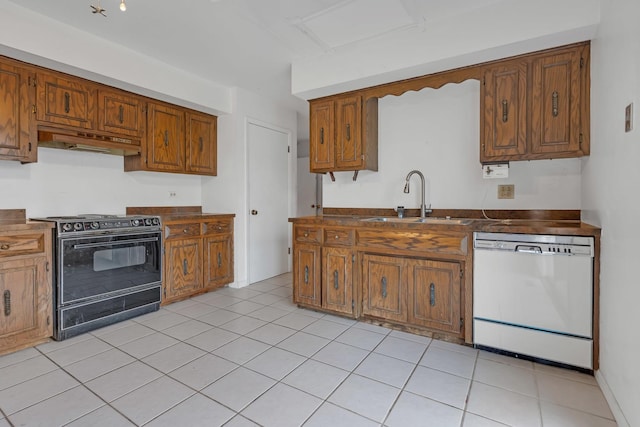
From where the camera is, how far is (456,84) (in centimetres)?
282

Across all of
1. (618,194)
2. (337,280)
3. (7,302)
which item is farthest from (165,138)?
(618,194)

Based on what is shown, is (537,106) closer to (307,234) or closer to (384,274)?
(384,274)

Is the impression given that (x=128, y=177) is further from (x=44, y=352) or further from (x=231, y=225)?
(x=44, y=352)

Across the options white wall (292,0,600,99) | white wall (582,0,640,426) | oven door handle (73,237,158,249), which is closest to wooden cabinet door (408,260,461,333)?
white wall (582,0,640,426)

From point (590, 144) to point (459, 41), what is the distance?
1137 millimetres

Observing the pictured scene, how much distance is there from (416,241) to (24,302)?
114 inches

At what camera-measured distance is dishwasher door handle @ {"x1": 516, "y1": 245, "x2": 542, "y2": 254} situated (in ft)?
6.70

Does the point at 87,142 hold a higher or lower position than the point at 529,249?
higher

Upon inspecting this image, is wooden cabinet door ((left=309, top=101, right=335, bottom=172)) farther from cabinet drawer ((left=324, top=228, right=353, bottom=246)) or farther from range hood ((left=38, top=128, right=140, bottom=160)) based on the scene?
range hood ((left=38, top=128, right=140, bottom=160))

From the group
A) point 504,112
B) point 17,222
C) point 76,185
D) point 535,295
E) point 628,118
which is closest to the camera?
point 628,118

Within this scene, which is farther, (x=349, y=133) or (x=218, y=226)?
(x=218, y=226)

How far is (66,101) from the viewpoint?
2674 mm

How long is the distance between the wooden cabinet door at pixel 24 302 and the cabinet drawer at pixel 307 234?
1979 millimetres

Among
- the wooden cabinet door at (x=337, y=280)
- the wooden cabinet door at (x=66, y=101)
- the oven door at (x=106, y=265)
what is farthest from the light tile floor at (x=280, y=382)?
the wooden cabinet door at (x=66, y=101)
